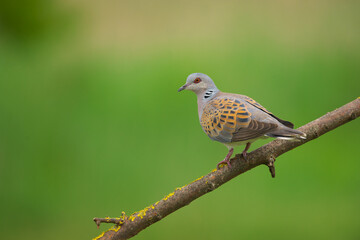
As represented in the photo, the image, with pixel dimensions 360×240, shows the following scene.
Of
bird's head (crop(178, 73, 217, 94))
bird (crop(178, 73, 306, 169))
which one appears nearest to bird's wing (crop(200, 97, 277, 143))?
bird (crop(178, 73, 306, 169))

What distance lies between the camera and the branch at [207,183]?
6.54 ft

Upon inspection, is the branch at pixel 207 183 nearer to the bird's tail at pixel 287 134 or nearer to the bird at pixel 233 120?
the bird at pixel 233 120

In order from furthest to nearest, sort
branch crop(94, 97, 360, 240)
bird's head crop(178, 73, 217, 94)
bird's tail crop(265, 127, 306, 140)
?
bird's head crop(178, 73, 217, 94) < branch crop(94, 97, 360, 240) < bird's tail crop(265, 127, 306, 140)

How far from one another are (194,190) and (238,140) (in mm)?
327

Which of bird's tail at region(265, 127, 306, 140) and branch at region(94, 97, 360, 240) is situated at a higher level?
bird's tail at region(265, 127, 306, 140)

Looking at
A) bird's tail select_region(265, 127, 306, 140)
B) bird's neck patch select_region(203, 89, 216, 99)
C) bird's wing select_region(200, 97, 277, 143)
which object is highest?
bird's neck patch select_region(203, 89, 216, 99)

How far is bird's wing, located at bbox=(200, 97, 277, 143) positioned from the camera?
1887 mm

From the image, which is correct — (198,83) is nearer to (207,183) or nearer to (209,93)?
(209,93)

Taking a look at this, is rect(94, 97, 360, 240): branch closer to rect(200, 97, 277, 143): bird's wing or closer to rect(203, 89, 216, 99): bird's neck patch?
rect(200, 97, 277, 143): bird's wing

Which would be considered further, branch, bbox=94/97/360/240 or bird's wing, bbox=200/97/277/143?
branch, bbox=94/97/360/240

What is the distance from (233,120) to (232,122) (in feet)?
0.04

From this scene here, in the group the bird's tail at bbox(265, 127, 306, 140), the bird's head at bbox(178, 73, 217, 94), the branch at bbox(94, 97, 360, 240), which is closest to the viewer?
the bird's tail at bbox(265, 127, 306, 140)

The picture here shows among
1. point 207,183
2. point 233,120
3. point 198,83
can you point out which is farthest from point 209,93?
point 207,183

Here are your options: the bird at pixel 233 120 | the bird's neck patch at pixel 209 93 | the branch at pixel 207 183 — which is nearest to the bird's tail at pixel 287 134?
the bird at pixel 233 120
